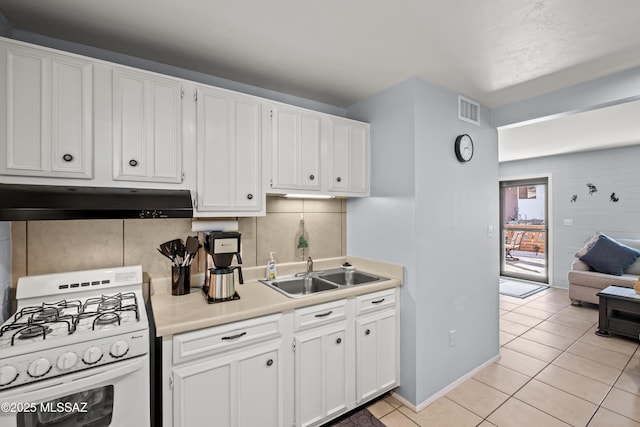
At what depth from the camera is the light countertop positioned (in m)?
1.50

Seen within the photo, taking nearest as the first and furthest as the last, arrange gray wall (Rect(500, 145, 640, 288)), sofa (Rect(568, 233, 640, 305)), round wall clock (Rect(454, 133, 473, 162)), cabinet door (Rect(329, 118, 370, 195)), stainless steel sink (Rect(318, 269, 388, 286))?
cabinet door (Rect(329, 118, 370, 195)) < round wall clock (Rect(454, 133, 473, 162)) < stainless steel sink (Rect(318, 269, 388, 286)) < sofa (Rect(568, 233, 640, 305)) < gray wall (Rect(500, 145, 640, 288))

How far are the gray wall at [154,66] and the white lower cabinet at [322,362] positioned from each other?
1.78 metres

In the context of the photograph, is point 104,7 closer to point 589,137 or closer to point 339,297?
point 339,297

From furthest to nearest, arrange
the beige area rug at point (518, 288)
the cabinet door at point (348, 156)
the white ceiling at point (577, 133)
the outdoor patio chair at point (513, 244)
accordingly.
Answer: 1. the outdoor patio chair at point (513, 244)
2. the beige area rug at point (518, 288)
3. the white ceiling at point (577, 133)
4. the cabinet door at point (348, 156)

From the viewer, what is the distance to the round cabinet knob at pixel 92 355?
1228mm

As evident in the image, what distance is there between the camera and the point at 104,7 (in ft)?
4.84

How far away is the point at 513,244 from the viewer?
634 cm

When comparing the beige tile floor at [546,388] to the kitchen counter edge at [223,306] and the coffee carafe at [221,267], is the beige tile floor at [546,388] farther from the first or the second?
the coffee carafe at [221,267]

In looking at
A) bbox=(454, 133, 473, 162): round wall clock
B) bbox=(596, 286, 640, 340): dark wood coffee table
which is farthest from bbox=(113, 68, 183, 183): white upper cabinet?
bbox=(596, 286, 640, 340): dark wood coffee table

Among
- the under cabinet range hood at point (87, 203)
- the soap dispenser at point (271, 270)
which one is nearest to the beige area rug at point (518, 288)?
the soap dispenser at point (271, 270)

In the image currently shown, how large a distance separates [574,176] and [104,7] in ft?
23.3

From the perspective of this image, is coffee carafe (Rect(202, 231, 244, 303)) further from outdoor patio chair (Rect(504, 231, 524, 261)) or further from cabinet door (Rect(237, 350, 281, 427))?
outdoor patio chair (Rect(504, 231, 524, 261))

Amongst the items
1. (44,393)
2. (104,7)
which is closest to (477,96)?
(104,7)

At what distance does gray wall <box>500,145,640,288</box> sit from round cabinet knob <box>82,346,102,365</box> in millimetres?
7048
